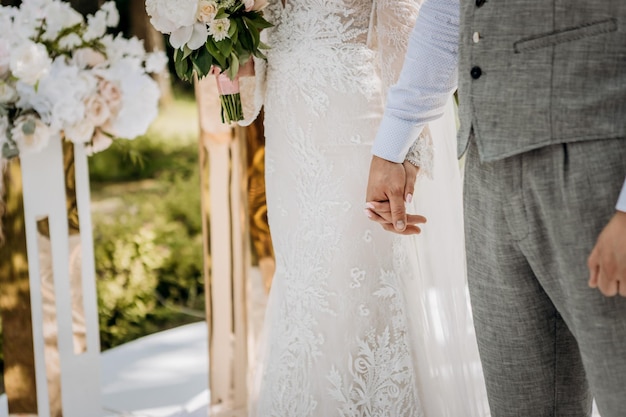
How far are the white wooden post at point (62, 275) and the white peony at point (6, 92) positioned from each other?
214 mm

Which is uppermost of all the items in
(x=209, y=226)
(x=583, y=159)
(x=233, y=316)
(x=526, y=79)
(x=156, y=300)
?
(x=526, y=79)

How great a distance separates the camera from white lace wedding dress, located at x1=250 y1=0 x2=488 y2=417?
8.06 feet

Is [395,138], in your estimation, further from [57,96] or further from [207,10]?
[57,96]

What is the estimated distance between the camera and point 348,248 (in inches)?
97.3

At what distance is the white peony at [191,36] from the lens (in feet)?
7.82

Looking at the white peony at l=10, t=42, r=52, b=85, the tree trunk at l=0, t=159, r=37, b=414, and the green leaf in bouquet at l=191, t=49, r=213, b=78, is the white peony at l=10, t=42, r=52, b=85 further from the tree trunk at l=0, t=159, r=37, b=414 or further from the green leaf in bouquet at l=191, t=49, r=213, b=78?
the green leaf in bouquet at l=191, t=49, r=213, b=78

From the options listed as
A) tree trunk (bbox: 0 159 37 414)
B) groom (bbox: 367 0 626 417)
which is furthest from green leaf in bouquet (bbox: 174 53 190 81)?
groom (bbox: 367 0 626 417)

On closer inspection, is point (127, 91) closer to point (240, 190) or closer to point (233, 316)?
point (240, 190)

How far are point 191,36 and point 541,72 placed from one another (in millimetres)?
1198

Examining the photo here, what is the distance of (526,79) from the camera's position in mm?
1567

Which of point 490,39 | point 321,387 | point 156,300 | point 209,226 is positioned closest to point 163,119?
point 156,300

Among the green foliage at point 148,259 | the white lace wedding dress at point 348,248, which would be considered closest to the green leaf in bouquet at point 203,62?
the white lace wedding dress at point 348,248

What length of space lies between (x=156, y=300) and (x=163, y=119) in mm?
5280

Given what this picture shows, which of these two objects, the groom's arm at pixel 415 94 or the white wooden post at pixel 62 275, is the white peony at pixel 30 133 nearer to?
the white wooden post at pixel 62 275
